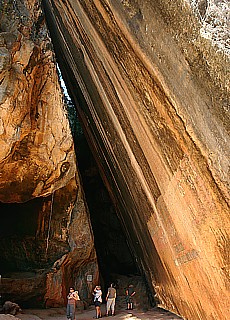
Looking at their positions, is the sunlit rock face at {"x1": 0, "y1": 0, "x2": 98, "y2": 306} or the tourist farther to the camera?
the tourist

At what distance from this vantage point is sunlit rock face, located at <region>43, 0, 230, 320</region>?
13.4 ft

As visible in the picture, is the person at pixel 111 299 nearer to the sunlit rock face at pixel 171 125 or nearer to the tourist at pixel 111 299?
the tourist at pixel 111 299

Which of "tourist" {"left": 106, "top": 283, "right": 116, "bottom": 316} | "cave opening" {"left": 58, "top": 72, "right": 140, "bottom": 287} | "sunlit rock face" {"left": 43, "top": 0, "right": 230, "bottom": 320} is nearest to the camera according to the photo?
"sunlit rock face" {"left": 43, "top": 0, "right": 230, "bottom": 320}

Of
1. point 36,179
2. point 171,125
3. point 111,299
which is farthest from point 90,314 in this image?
point 171,125

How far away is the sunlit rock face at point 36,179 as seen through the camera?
8203 mm

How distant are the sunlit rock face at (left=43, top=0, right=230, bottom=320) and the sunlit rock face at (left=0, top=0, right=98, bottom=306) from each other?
1.20 meters

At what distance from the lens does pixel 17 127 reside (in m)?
8.22

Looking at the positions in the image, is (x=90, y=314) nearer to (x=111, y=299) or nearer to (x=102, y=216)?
(x=111, y=299)

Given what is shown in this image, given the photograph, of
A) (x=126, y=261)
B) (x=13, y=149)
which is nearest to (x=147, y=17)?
(x=13, y=149)

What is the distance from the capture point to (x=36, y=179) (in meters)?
9.38

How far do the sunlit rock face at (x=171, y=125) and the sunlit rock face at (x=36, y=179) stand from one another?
120 centimetres

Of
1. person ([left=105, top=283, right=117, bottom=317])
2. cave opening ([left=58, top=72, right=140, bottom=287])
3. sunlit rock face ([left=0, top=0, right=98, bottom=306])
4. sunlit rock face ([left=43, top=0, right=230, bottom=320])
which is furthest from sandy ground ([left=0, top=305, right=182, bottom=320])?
cave opening ([left=58, top=72, right=140, bottom=287])

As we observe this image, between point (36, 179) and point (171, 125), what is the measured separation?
210 inches

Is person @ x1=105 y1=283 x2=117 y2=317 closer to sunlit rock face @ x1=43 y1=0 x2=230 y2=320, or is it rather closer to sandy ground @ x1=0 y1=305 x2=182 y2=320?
sandy ground @ x1=0 y1=305 x2=182 y2=320
